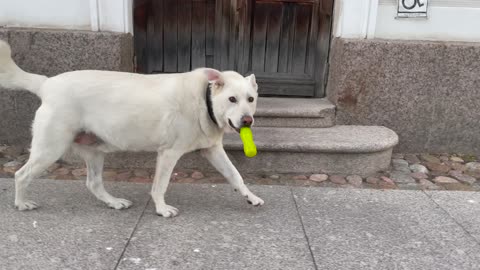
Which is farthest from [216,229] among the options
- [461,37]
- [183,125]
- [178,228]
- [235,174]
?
[461,37]

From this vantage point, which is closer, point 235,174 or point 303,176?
point 235,174

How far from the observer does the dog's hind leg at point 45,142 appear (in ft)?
9.96

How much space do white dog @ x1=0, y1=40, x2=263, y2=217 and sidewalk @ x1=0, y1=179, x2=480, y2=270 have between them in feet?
1.14

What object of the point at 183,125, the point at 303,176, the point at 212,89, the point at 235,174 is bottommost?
the point at 303,176

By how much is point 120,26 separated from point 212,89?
2.10m

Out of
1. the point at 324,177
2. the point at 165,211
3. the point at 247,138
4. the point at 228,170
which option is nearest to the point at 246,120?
the point at 247,138

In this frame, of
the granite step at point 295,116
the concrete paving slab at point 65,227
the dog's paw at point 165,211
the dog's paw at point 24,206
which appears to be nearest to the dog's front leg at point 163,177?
the dog's paw at point 165,211

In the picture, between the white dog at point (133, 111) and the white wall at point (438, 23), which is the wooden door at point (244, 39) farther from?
the white dog at point (133, 111)

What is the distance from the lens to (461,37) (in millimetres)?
4773

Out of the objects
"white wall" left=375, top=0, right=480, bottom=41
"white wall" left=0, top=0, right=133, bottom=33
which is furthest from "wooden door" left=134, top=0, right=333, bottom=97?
"white wall" left=375, top=0, right=480, bottom=41

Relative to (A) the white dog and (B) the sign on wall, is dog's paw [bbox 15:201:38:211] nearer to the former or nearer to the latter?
(A) the white dog

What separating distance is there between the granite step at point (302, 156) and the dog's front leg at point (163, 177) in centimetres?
104

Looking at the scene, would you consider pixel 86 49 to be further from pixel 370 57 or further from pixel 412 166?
pixel 412 166

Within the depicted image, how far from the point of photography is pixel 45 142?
10.1ft
